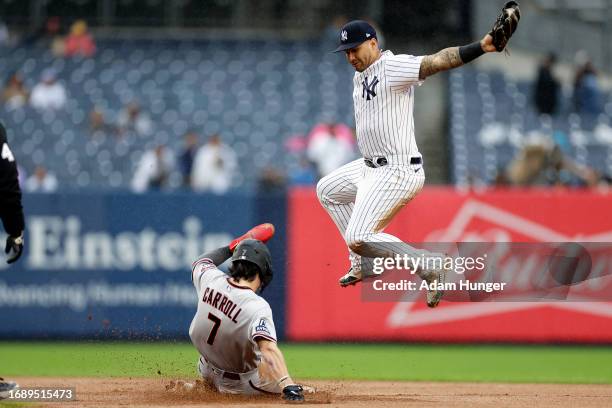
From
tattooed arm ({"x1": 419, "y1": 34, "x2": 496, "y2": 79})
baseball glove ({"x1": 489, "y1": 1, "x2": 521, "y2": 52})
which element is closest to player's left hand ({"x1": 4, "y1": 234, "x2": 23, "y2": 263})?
tattooed arm ({"x1": 419, "y1": 34, "x2": 496, "y2": 79})

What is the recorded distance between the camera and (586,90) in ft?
60.7

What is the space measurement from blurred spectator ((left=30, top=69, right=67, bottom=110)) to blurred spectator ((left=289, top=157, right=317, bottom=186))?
16.7 ft

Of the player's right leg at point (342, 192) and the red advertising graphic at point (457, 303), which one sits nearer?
the player's right leg at point (342, 192)

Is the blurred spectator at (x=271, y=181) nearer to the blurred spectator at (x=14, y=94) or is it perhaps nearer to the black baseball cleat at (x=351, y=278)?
the blurred spectator at (x=14, y=94)

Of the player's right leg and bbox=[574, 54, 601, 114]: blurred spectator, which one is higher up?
bbox=[574, 54, 601, 114]: blurred spectator

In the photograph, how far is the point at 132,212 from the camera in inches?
556

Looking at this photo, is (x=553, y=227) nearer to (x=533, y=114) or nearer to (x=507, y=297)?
(x=507, y=297)

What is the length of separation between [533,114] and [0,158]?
12416 mm

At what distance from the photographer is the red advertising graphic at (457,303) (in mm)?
13797

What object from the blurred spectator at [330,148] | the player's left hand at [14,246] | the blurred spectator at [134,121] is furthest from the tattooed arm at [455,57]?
the blurred spectator at [134,121]

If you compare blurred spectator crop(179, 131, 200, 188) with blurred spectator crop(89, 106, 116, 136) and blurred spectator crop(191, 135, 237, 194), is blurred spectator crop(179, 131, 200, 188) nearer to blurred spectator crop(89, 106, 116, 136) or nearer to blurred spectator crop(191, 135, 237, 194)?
blurred spectator crop(191, 135, 237, 194)

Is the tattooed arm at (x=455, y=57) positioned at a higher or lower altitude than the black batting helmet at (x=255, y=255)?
higher

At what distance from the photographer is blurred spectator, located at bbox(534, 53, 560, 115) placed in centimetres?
1811

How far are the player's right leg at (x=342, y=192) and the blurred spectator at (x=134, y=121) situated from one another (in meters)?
9.98
